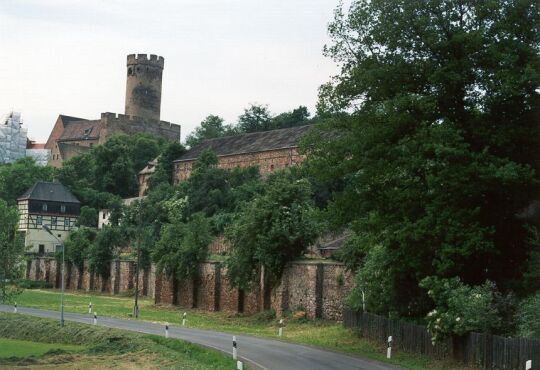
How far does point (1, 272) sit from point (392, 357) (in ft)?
93.2

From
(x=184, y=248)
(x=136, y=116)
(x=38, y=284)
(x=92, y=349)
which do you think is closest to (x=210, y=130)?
(x=136, y=116)

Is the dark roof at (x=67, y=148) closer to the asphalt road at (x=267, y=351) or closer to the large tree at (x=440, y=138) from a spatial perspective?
the asphalt road at (x=267, y=351)

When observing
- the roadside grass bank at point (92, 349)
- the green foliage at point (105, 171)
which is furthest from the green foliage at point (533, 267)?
the green foliage at point (105, 171)

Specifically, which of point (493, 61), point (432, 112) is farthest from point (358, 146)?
point (493, 61)

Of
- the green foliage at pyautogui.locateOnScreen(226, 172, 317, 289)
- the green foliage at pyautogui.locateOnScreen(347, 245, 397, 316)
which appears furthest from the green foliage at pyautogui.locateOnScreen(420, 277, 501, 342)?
the green foliage at pyautogui.locateOnScreen(226, 172, 317, 289)

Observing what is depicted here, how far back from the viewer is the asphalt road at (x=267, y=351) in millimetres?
26500

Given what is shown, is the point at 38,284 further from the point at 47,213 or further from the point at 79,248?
the point at 47,213

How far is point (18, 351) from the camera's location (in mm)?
36656

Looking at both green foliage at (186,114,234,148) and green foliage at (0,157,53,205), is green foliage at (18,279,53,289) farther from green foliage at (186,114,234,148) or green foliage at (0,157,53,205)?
green foliage at (186,114,234,148)

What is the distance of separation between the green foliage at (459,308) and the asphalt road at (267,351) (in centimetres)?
203

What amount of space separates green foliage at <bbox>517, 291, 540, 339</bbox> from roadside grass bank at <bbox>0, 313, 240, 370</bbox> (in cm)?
850

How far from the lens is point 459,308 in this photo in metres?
26.6

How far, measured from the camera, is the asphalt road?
26500mm

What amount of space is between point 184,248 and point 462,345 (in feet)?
101
